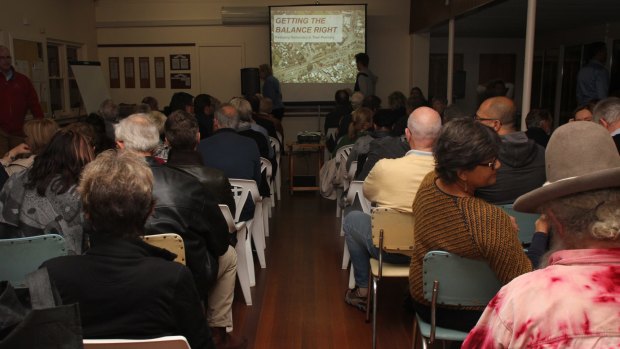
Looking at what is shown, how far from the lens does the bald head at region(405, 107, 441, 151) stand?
3.03 m

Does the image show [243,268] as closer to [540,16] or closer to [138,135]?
[138,135]

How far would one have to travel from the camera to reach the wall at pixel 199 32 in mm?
10195

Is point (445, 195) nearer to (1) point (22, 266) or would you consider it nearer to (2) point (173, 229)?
(2) point (173, 229)

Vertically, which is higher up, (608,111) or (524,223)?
(608,111)

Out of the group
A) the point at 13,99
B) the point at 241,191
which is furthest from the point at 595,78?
the point at 13,99

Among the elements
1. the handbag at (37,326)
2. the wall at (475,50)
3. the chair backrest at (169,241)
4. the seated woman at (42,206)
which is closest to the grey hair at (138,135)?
the seated woman at (42,206)

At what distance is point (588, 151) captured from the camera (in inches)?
55.3

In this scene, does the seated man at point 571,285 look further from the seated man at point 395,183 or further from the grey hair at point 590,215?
the seated man at point 395,183

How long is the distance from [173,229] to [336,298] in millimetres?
1654

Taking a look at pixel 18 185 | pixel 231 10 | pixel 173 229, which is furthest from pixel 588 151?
pixel 231 10

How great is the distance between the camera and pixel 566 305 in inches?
39.8

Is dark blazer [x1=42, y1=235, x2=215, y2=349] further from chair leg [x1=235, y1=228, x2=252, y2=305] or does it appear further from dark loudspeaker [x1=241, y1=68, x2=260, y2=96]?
dark loudspeaker [x1=241, y1=68, x2=260, y2=96]

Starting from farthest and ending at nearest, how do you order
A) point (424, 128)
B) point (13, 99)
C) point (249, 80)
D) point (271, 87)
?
1. point (249, 80)
2. point (271, 87)
3. point (13, 99)
4. point (424, 128)

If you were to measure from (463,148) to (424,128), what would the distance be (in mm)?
915
